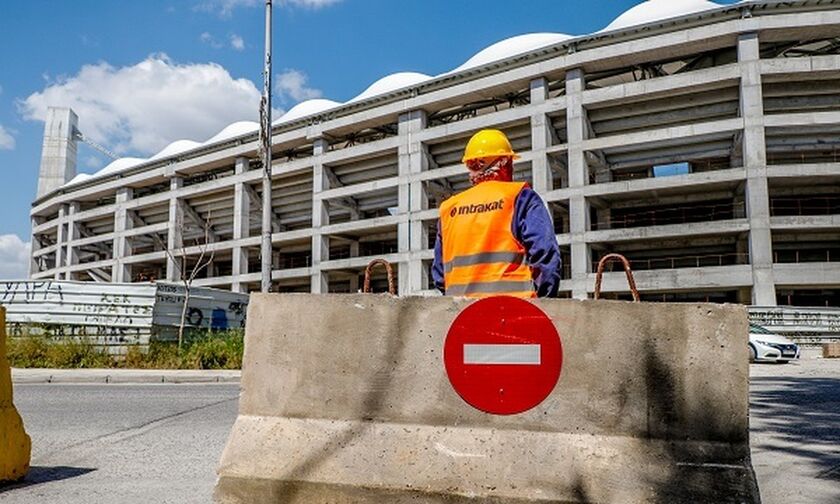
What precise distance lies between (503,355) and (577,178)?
2948 cm

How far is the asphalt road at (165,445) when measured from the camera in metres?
Answer: 3.74

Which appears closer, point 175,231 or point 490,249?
point 490,249

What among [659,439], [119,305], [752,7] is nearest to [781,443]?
[659,439]

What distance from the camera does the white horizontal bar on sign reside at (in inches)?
106

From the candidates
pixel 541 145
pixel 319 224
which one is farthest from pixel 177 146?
pixel 541 145

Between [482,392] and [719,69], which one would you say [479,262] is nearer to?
[482,392]

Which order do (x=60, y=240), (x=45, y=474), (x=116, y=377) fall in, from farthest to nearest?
(x=60, y=240) < (x=116, y=377) < (x=45, y=474)

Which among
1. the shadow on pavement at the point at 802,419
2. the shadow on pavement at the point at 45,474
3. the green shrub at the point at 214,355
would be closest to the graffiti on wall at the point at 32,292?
the green shrub at the point at 214,355

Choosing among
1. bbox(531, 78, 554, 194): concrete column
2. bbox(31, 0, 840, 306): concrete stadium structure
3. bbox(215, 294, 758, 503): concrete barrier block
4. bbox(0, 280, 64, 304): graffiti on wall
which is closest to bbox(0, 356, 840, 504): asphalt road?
bbox(215, 294, 758, 503): concrete barrier block

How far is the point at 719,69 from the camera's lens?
92.5 ft

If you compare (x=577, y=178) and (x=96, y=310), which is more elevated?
(x=577, y=178)

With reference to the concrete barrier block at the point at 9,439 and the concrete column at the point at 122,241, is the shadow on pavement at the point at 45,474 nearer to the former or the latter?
the concrete barrier block at the point at 9,439

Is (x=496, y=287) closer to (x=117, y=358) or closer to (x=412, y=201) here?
(x=117, y=358)

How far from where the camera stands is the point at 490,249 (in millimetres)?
3361
